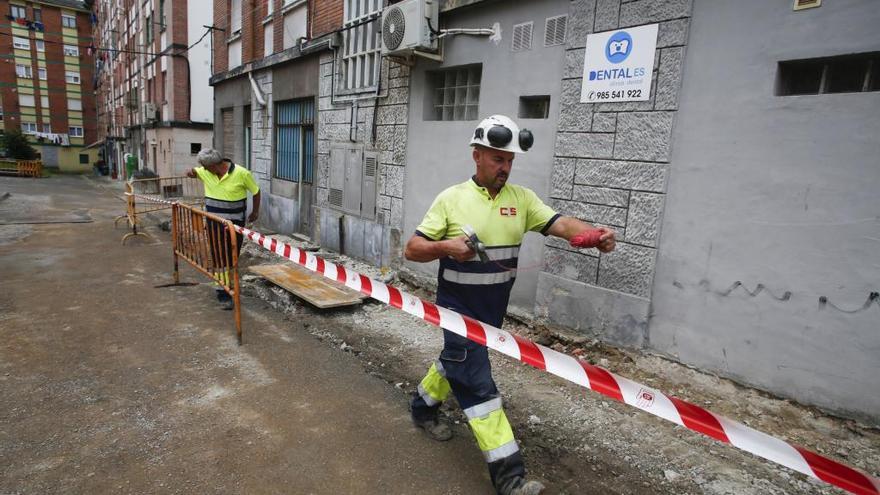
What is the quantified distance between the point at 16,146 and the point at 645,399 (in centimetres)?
4779

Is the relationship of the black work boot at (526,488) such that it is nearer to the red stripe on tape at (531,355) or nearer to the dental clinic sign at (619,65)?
the red stripe on tape at (531,355)

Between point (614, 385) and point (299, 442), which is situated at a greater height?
point (614, 385)

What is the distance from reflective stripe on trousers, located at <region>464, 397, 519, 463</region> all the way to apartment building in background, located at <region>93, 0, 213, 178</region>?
1693 centimetres

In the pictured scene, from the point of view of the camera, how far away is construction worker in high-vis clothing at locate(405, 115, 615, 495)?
2506mm

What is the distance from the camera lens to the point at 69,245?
8.94 m

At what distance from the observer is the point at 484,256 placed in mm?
2420

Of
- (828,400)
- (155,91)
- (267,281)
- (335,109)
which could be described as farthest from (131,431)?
(155,91)

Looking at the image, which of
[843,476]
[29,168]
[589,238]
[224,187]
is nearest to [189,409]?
[589,238]

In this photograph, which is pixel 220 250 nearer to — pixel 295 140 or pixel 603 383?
pixel 603 383

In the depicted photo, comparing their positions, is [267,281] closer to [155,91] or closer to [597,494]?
[597,494]

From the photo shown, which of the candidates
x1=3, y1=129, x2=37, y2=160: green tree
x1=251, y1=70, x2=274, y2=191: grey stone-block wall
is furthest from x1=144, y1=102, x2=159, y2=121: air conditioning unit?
x1=3, y1=129, x2=37, y2=160: green tree

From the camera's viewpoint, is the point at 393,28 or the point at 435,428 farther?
Answer: the point at 393,28

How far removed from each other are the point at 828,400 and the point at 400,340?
3.41m

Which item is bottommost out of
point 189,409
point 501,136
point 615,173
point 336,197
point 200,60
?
point 189,409
